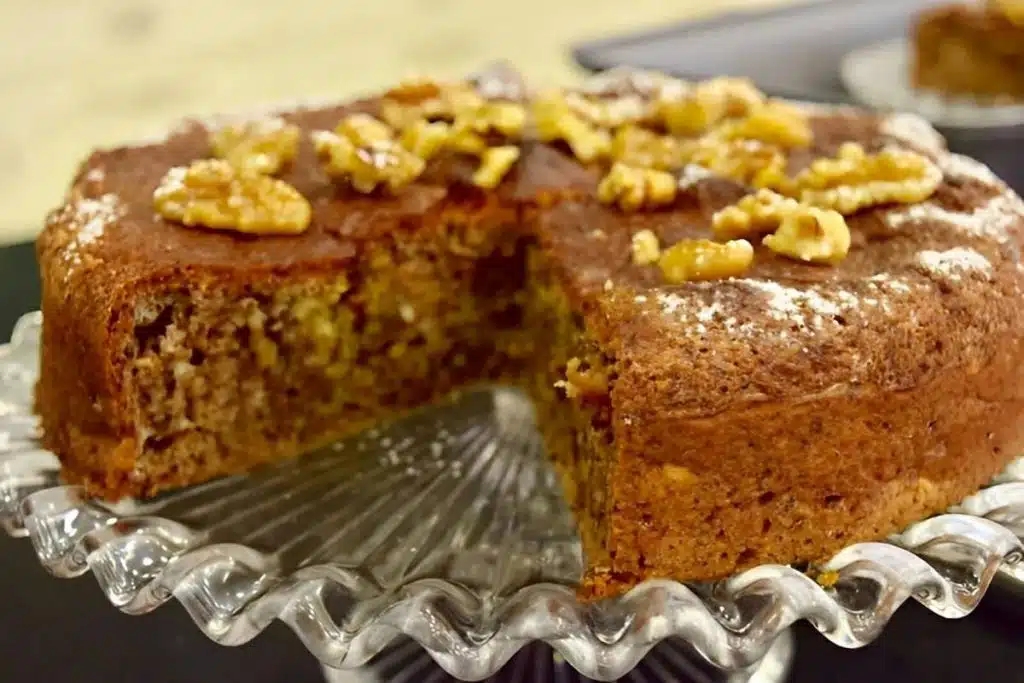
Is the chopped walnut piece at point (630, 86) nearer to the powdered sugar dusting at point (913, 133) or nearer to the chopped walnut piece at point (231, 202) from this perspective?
the powdered sugar dusting at point (913, 133)

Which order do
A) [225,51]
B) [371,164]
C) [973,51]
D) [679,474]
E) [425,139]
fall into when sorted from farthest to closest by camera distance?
[225,51], [973,51], [425,139], [371,164], [679,474]

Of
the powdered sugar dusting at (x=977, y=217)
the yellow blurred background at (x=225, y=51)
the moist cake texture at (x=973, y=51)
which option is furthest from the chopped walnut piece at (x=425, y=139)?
the yellow blurred background at (x=225, y=51)

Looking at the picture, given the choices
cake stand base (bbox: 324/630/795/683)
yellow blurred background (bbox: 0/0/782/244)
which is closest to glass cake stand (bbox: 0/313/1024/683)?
cake stand base (bbox: 324/630/795/683)

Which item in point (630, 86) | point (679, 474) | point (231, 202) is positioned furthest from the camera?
point (630, 86)

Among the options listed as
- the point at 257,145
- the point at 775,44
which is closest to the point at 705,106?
the point at 257,145

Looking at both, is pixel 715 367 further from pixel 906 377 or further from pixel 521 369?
pixel 521 369

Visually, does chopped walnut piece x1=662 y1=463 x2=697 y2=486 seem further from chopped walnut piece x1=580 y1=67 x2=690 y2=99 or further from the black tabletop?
chopped walnut piece x1=580 y1=67 x2=690 y2=99

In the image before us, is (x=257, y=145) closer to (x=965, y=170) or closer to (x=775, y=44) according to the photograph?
(x=965, y=170)
